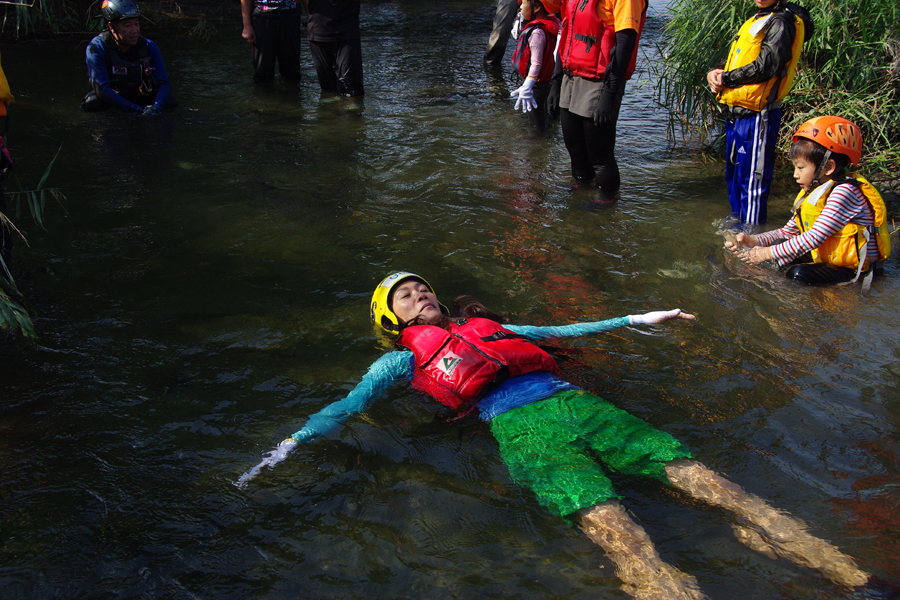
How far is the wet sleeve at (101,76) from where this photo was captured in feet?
27.1

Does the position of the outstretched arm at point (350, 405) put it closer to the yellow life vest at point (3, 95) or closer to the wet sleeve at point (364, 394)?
the wet sleeve at point (364, 394)

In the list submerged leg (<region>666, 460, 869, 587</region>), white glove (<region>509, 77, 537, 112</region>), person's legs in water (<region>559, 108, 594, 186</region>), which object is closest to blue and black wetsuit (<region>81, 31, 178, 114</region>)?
white glove (<region>509, 77, 537, 112</region>)

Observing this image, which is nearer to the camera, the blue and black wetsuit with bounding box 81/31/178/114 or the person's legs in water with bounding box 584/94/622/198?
the person's legs in water with bounding box 584/94/622/198

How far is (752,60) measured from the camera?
5516 mm

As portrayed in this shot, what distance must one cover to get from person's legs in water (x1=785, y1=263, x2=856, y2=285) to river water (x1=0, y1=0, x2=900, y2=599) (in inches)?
4.0

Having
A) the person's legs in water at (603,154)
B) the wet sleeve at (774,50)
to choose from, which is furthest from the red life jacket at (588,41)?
the wet sleeve at (774,50)

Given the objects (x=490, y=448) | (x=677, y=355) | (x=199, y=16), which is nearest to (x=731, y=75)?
(x=677, y=355)

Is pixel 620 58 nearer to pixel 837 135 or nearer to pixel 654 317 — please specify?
pixel 837 135

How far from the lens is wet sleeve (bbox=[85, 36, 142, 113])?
27.1 ft

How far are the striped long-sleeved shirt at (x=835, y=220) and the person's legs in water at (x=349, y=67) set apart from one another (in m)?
7.02

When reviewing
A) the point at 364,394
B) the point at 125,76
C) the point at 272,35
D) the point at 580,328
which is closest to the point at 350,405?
the point at 364,394

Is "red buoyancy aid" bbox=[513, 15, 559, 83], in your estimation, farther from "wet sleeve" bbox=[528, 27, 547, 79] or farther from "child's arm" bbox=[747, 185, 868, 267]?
"child's arm" bbox=[747, 185, 868, 267]

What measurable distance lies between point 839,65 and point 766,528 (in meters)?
6.28

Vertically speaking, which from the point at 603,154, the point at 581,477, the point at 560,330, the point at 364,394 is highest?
the point at 603,154
